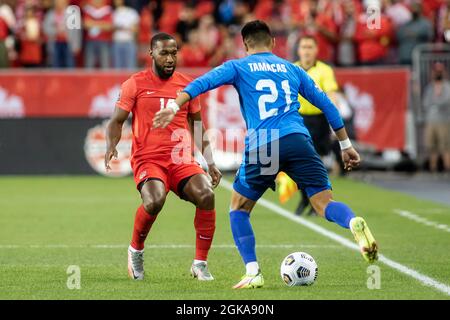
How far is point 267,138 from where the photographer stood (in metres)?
9.17

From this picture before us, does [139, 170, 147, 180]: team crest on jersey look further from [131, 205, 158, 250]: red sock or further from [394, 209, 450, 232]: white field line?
[394, 209, 450, 232]: white field line

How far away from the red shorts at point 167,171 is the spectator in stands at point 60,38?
1476 centimetres

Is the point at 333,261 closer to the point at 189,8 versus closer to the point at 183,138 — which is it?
the point at 183,138

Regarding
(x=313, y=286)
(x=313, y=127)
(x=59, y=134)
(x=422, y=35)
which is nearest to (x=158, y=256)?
(x=313, y=286)

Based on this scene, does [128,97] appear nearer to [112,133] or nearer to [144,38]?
[112,133]

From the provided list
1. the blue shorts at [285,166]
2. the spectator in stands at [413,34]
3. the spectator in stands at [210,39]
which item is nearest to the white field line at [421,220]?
the blue shorts at [285,166]

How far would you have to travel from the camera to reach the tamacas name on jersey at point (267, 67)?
30.0 ft

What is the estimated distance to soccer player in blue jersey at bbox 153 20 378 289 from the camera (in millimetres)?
9141

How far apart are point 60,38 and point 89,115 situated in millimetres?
1858

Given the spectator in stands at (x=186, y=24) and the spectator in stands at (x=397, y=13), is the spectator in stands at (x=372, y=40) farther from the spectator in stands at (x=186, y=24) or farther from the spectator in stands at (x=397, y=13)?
the spectator in stands at (x=186, y=24)

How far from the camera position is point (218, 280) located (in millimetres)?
9633

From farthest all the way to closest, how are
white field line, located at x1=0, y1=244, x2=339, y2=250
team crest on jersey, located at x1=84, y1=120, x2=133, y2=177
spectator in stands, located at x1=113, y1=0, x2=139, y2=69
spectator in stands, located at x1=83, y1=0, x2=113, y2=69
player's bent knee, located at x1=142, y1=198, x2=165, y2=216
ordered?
spectator in stands, located at x1=113, y1=0, x2=139, y2=69 < spectator in stands, located at x1=83, y1=0, x2=113, y2=69 < team crest on jersey, located at x1=84, y1=120, x2=133, y2=177 < white field line, located at x1=0, y1=244, x2=339, y2=250 < player's bent knee, located at x1=142, y1=198, x2=165, y2=216

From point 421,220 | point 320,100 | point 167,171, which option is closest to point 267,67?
point 320,100

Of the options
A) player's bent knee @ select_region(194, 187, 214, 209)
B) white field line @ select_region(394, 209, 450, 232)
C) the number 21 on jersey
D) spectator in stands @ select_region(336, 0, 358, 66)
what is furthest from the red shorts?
spectator in stands @ select_region(336, 0, 358, 66)
